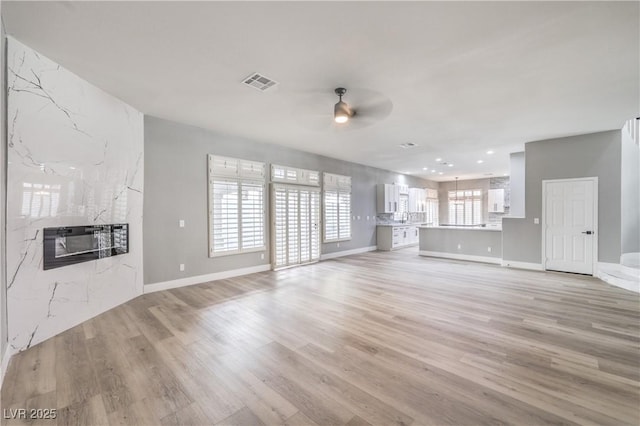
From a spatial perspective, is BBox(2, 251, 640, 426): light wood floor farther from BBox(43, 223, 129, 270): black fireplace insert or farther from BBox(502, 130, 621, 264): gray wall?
BBox(502, 130, 621, 264): gray wall

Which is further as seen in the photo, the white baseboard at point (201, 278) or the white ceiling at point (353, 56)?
the white baseboard at point (201, 278)

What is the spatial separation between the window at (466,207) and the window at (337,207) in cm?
792

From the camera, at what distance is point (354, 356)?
2490mm

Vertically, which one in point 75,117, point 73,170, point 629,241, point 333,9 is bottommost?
point 629,241

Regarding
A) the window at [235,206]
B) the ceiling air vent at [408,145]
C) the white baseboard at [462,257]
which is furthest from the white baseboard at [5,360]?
the white baseboard at [462,257]

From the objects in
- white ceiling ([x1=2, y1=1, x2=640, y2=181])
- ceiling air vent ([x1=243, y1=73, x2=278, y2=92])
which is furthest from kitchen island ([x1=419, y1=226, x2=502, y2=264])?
ceiling air vent ([x1=243, y1=73, x2=278, y2=92])

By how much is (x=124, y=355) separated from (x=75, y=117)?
9.36 ft

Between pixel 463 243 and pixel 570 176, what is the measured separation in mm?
2842

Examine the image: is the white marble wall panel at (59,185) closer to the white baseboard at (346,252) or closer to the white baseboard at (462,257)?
the white baseboard at (346,252)

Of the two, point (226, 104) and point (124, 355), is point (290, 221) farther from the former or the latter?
point (124, 355)

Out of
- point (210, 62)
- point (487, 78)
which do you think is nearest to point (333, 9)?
point (210, 62)

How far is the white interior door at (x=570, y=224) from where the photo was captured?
548cm

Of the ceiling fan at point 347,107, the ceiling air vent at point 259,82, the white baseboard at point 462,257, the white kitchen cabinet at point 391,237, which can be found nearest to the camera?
the ceiling air vent at point 259,82

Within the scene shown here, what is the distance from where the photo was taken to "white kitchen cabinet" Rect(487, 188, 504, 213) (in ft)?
39.5
